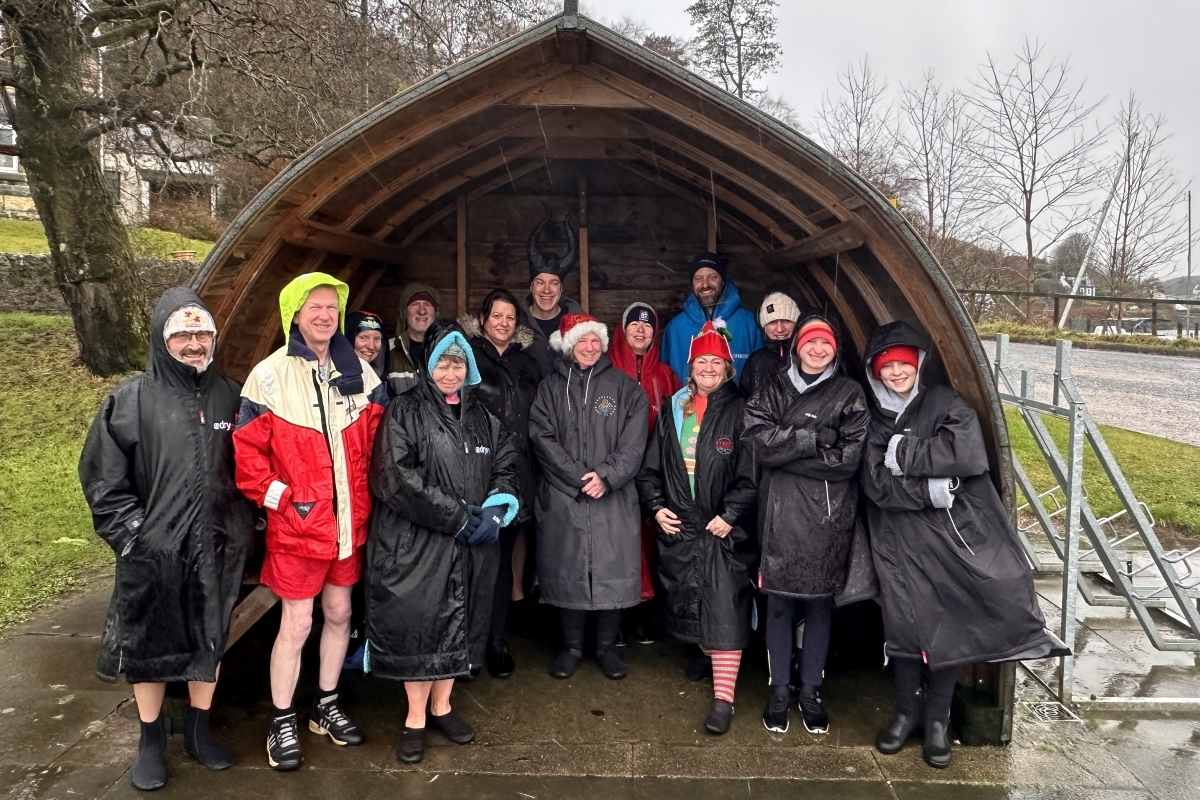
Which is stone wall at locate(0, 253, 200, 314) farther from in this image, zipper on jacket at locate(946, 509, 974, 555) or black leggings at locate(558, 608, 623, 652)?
zipper on jacket at locate(946, 509, 974, 555)

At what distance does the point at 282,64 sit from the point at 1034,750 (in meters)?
10.1

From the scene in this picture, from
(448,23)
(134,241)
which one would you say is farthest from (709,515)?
(134,241)

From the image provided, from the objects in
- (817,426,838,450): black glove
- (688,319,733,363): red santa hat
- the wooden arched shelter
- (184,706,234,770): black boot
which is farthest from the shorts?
(817,426,838,450): black glove

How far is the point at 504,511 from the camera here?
3338 millimetres

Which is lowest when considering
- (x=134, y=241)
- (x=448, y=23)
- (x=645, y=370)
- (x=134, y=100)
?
(x=645, y=370)

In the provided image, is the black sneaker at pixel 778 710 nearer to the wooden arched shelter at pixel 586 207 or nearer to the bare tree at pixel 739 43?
the wooden arched shelter at pixel 586 207

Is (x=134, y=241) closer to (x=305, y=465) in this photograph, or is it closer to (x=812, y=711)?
(x=305, y=465)

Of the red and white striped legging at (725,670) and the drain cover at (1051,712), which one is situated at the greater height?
the red and white striped legging at (725,670)

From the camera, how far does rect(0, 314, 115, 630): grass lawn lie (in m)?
5.50

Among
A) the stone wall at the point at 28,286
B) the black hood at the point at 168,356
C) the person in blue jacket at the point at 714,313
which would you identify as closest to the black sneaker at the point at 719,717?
the person in blue jacket at the point at 714,313

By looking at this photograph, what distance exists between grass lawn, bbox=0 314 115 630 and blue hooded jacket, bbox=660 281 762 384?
175 inches

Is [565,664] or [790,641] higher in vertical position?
[790,641]

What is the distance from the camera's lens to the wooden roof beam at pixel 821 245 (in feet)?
12.1

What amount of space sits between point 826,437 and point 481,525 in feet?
5.00
